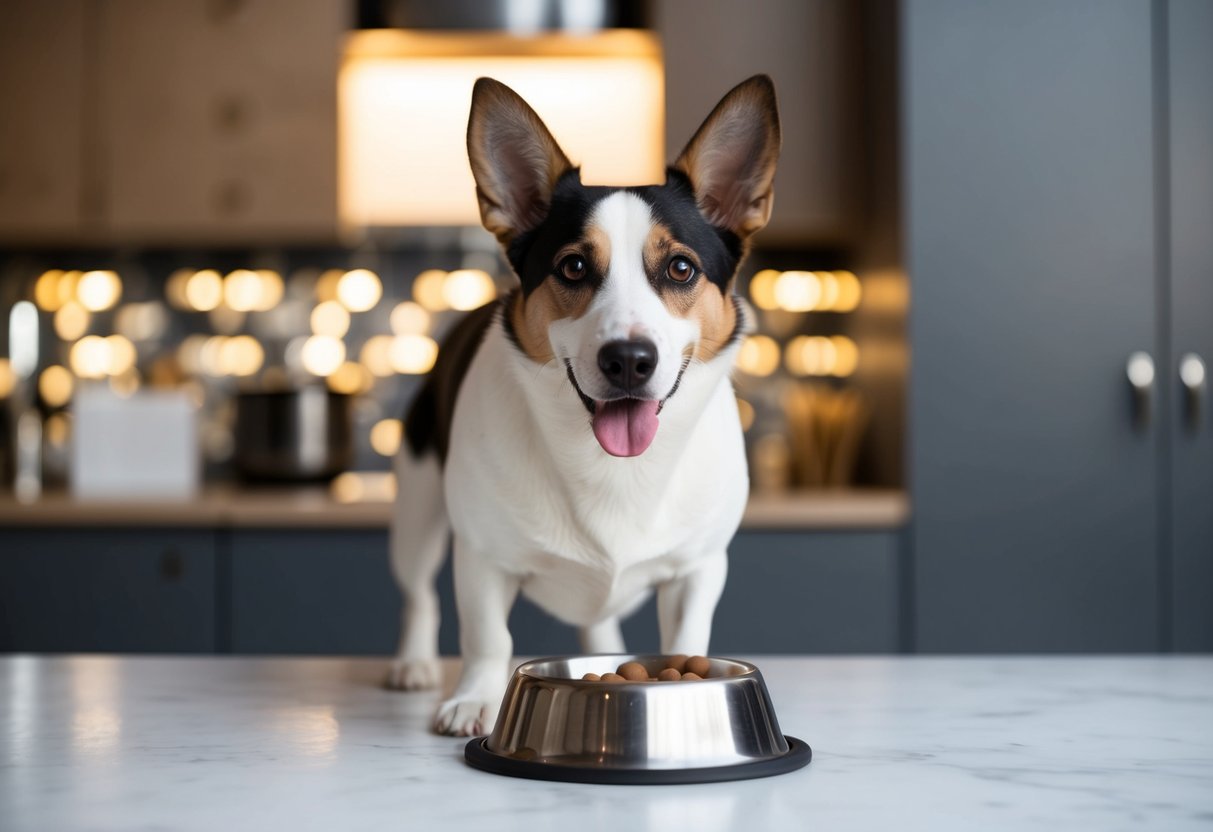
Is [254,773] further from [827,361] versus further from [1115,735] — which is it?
[827,361]

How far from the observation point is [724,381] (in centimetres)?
136

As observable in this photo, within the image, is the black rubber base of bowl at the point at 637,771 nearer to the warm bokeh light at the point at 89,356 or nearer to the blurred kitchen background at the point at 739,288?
the blurred kitchen background at the point at 739,288

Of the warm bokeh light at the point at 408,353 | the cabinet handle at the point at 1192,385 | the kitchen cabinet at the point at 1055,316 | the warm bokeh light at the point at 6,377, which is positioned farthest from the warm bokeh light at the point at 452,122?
the cabinet handle at the point at 1192,385

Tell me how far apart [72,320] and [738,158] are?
2.91 metres

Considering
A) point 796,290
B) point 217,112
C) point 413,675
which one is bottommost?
point 413,675

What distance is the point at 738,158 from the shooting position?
4.20 feet

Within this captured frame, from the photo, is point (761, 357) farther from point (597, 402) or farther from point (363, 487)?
point (597, 402)

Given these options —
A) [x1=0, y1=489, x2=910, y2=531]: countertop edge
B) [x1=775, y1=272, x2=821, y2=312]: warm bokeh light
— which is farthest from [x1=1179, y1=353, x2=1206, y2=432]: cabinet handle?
[x1=775, y1=272, x2=821, y2=312]: warm bokeh light

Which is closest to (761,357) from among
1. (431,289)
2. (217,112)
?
(431,289)

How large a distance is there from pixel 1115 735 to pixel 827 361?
2687mm

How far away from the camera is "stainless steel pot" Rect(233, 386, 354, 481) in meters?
3.32

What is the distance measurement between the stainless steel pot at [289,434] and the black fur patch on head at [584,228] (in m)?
2.14

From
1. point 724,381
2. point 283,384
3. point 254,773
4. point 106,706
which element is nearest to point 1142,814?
point 254,773

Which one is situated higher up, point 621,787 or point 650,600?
point 621,787
